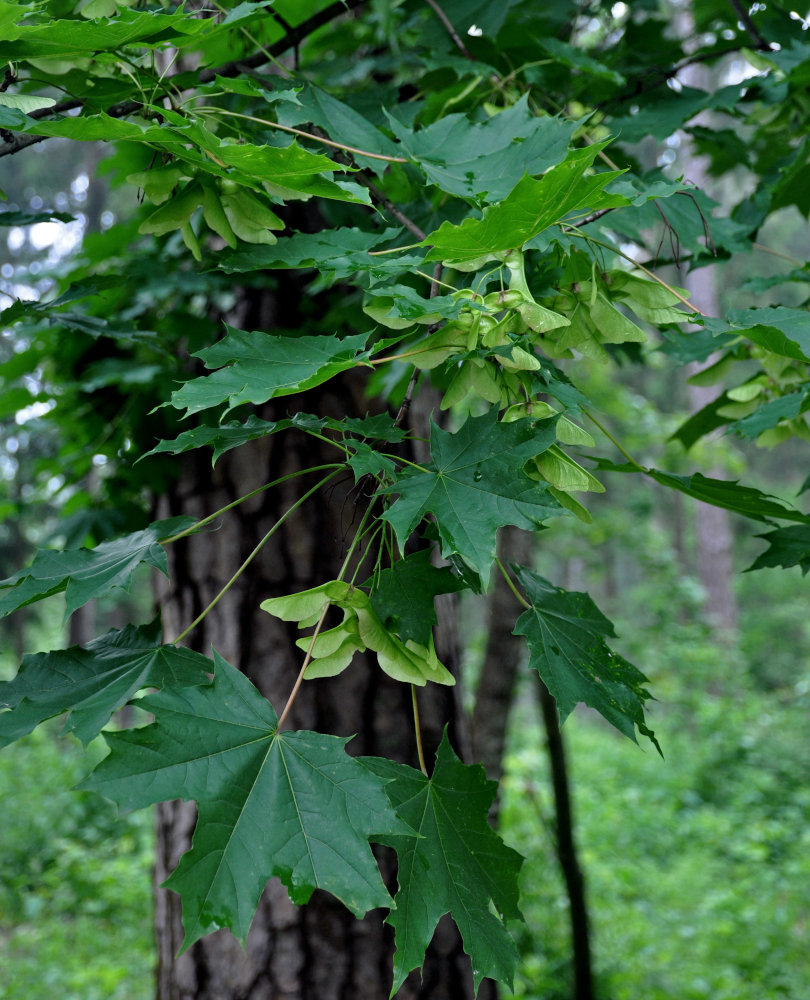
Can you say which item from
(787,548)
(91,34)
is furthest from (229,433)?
(787,548)

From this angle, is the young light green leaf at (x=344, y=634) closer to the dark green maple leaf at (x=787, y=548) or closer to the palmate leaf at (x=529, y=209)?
the palmate leaf at (x=529, y=209)

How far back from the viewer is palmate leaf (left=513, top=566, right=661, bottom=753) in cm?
112

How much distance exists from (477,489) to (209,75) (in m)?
0.98

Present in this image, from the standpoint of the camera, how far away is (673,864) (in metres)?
6.23

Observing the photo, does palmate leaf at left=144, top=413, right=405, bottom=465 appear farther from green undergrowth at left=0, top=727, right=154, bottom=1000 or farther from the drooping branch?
green undergrowth at left=0, top=727, right=154, bottom=1000

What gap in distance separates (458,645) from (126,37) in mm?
1658

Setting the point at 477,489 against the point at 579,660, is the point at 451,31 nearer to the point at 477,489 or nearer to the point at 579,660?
the point at 477,489

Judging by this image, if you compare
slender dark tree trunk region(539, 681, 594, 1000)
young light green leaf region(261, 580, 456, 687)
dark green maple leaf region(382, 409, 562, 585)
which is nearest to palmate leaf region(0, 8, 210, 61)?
dark green maple leaf region(382, 409, 562, 585)

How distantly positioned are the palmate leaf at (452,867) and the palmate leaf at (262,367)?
538mm

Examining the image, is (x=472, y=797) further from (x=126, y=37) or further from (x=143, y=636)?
(x=126, y=37)

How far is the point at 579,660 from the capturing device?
117 centimetres

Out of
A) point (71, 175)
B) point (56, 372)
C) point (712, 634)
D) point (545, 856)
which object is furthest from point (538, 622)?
point (71, 175)

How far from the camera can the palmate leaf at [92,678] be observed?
100 centimetres

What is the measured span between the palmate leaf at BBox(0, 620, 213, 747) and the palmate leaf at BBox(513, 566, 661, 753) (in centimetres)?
50
